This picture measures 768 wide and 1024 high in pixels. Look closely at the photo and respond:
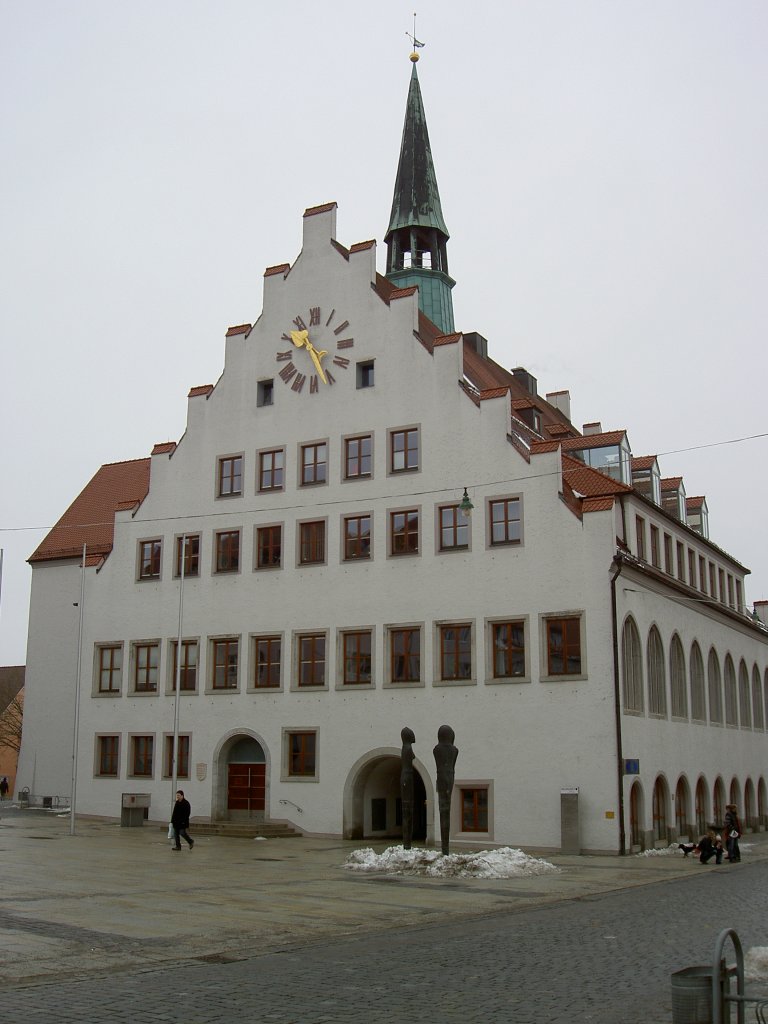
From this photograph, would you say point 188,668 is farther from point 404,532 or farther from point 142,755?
point 404,532

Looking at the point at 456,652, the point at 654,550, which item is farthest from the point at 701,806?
the point at 456,652

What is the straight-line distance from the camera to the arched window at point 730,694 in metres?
51.2

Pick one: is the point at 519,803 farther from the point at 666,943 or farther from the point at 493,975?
the point at 493,975

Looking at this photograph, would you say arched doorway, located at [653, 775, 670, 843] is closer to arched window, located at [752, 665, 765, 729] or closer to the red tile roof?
arched window, located at [752, 665, 765, 729]

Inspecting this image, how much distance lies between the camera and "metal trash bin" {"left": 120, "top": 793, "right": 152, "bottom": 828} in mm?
44531

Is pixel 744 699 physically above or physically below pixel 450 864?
above

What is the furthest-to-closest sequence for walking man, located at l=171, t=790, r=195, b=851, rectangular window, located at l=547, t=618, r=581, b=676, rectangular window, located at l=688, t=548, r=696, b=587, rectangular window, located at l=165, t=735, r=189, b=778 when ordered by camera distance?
1. rectangular window, located at l=688, t=548, r=696, b=587
2. rectangular window, located at l=165, t=735, r=189, b=778
3. rectangular window, located at l=547, t=618, r=581, b=676
4. walking man, located at l=171, t=790, r=195, b=851

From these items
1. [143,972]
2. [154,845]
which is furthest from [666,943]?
[154,845]

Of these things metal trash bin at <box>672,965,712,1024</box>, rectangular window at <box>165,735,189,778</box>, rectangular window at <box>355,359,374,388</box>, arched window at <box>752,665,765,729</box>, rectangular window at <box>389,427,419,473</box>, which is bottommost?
metal trash bin at <box>672,965,712,1024</box>

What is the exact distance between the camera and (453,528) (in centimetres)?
4084

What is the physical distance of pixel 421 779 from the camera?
40406 mm

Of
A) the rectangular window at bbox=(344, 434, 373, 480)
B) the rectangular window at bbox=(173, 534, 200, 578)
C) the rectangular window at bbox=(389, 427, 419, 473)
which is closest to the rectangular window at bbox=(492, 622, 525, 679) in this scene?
the rectangular window at bbox=(389, 427, 419, 473)

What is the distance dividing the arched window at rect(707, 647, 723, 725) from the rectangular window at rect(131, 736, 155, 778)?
75.2 ft

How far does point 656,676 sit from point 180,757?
61.3 feet
